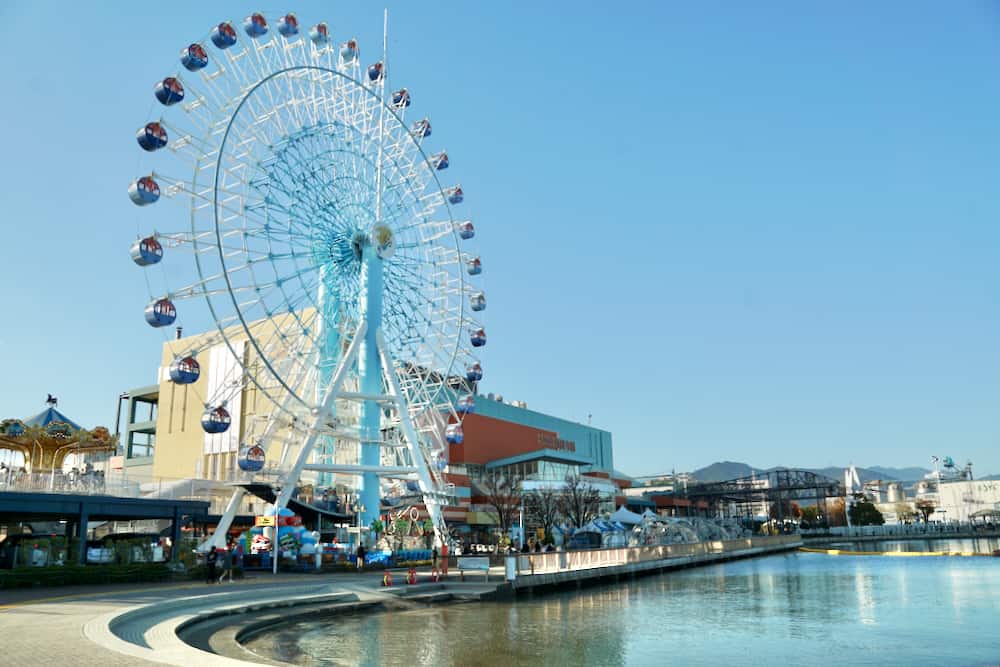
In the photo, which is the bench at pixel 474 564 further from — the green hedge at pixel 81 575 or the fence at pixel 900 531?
the fence at pixel 900 531

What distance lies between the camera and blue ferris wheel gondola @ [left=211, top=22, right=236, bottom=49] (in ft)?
118

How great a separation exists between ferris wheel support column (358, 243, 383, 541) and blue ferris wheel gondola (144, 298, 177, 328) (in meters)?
14.2

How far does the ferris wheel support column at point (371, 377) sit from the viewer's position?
4750cm

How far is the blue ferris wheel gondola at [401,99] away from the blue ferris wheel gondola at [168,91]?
56.8 feet

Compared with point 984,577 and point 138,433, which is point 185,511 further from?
point 138,433

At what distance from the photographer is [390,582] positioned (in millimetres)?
31469

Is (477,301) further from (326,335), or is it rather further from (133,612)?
(133,612)

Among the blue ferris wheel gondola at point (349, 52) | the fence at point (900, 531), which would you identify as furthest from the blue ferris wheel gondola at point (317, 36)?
the fence at point (900, 531)

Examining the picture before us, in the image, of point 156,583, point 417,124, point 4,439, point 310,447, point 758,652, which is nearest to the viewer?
point 758,652

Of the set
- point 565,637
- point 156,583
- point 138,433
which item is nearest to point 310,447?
point 156,583

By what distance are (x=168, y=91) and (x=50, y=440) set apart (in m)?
18.2

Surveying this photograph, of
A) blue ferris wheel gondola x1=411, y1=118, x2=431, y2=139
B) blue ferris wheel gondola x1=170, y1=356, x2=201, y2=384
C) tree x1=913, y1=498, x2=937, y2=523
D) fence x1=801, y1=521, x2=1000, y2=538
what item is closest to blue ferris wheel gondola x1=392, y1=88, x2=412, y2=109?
blue ferris wheel gondola x1=411, y1=118, x2=431, y2=139

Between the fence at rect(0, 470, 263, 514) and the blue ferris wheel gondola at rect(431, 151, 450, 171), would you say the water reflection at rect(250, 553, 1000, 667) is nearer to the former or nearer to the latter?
the fence at rect(0, 470, 263, 514)

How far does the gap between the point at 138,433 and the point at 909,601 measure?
87604 millimetres
